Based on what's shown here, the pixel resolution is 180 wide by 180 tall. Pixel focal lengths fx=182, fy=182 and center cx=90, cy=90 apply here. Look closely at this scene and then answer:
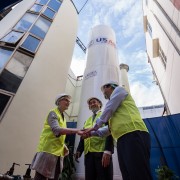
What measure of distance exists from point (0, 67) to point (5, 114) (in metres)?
1.31

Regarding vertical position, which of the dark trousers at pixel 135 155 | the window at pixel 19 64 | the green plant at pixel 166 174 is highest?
the window at pixel 19 64

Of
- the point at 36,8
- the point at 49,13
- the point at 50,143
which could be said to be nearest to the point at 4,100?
the point at 50,143

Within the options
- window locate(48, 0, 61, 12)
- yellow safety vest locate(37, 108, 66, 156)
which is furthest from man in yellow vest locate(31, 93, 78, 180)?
window locate(48, 0, 61, 12)

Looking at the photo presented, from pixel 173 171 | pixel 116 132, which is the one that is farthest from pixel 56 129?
pixel 173 171

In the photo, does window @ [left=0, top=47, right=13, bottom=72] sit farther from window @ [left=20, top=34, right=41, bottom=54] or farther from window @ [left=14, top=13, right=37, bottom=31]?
window @ [left=14, top=13, right=37, bottom=31]

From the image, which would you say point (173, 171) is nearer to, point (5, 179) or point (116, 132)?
point (116, 132)

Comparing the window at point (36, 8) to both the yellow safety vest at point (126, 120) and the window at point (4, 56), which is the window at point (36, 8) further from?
the yellow safety vest at point (126, 120)

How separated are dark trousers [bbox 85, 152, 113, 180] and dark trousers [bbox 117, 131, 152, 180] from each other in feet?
2.48

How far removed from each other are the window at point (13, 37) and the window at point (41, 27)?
1.60ft

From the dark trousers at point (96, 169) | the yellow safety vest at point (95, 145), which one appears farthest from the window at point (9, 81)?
the dark trousers at point (96, 169)

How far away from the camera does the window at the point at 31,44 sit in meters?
5.33

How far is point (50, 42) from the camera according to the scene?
6199mm

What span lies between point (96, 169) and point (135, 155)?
1046 mm

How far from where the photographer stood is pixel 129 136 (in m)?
1.64
